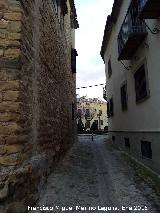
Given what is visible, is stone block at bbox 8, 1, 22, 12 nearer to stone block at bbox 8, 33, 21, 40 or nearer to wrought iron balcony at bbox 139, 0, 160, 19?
stone block at bbox 8, 33, 21, 40

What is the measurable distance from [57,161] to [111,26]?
8.81 meters

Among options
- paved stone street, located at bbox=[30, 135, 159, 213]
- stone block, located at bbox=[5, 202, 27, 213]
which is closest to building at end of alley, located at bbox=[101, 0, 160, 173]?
paved stone street, located at bbox=[30, 135, 159, 213]

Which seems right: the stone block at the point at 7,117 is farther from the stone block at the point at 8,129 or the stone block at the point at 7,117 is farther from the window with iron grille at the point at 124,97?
the window with iron grille at the point at 124,97

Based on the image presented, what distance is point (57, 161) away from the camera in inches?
310

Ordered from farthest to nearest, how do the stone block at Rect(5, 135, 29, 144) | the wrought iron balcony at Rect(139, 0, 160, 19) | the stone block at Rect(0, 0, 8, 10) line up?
the wrought iron balcony at Rect(139, 0, 160, 19), the stone block at Rect(0, 0, 8, 10), the stone block at Rect(5, 135, 29, 144)

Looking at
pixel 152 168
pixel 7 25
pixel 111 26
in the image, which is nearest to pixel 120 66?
pixel 111 26

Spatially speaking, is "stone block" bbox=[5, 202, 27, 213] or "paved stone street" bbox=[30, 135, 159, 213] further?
"paved stone street" bbox=[30, 135, 159, 213]

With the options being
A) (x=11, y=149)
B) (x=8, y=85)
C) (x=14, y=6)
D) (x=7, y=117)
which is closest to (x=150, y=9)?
(x=14, y=6)

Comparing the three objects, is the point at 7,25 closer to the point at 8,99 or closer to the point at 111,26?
the point at 8,99

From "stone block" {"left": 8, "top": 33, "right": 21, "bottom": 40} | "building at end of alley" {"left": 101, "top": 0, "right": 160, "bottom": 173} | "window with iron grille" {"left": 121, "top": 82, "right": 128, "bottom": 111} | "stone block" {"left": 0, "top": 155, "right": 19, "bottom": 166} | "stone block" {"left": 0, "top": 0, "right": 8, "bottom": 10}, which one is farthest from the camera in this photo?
"window with iron grille" {"left": 121, "top": 82, "right": 128, "bottom": 111}

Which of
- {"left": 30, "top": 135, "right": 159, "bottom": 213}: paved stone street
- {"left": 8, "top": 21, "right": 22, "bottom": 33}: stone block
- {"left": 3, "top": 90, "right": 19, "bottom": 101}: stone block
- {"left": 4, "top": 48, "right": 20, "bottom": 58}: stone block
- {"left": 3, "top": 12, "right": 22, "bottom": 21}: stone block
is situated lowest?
{"left": 30, "top": 135, "right": 159, "bottom": 213}: paved stone street

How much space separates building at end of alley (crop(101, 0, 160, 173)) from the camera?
6867mm

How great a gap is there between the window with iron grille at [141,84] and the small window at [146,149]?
4.76 feet

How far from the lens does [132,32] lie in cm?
767
